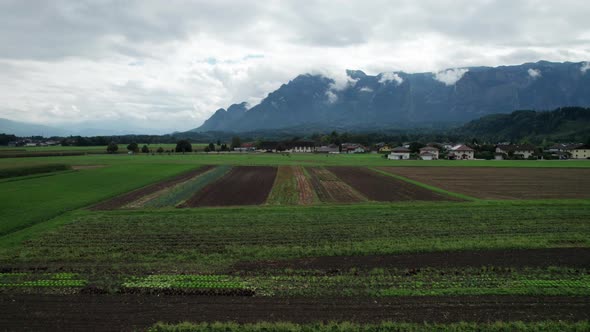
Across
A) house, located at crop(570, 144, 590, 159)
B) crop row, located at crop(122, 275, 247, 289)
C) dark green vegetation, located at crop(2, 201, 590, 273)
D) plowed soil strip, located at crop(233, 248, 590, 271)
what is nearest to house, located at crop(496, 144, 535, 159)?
house, located at crop(570, 144, 590, 159)

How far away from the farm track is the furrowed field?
0.06 metres

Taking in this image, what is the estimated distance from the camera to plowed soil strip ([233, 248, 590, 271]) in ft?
48.2

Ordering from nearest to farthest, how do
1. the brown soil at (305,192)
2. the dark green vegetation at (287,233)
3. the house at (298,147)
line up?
the dark green vegetation at (287,233) < the brown soil at (305,192) < the house at (298,147)

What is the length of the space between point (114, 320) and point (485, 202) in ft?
94.2

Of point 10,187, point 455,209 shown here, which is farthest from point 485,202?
point 10,187

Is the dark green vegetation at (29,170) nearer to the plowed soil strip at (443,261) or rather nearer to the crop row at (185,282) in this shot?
the crop row at (185,282)

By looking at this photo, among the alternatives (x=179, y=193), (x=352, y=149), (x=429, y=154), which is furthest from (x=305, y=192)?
(x=352, y=149)

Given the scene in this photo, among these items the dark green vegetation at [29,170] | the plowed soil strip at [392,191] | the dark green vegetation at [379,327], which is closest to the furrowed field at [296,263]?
the dark green vegetation at [379,327]

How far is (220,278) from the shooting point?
44.2 feet

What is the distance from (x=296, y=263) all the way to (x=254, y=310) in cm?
438

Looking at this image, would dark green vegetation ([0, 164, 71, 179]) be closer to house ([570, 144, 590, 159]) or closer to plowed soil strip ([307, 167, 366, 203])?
plowed soil strip ([307, 167, 366, 203])

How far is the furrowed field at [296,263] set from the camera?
1055 cm

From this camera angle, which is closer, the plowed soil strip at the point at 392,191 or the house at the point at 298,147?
the plowed soil strip at the point at 392,191

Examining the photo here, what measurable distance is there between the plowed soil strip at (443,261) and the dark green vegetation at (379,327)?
4.49 metres
